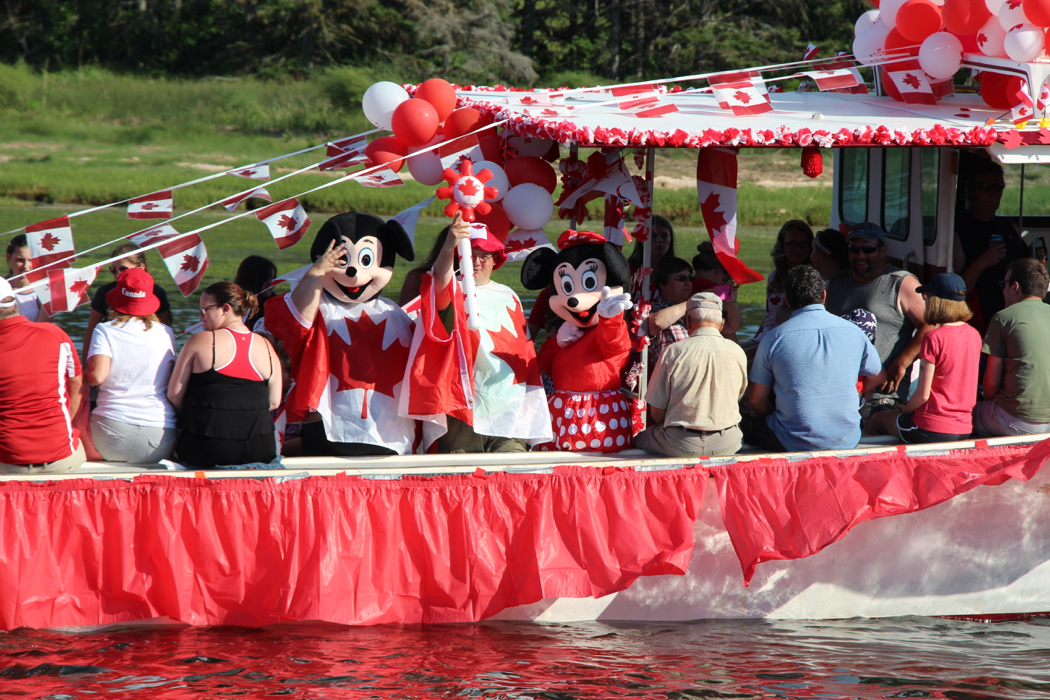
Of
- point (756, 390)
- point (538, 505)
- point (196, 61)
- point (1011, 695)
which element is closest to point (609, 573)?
point (538, 505)

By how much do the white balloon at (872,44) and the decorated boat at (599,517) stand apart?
33 cm

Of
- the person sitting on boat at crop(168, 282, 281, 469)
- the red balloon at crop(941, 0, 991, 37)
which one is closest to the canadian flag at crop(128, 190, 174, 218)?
the person sitting on boat at crop(168, 282, 281, 469)

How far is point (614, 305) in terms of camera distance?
508cm

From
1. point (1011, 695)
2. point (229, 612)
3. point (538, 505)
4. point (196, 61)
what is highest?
point (196, 61)

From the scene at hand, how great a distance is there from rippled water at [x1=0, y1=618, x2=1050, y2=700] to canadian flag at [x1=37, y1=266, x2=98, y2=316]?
149 centimetres

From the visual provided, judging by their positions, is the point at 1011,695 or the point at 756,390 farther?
the point at 756,390

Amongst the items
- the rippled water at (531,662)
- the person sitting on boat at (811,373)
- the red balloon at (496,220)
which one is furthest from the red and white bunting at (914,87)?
the rippled water at (531,662)

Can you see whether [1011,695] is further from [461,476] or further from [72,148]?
[72,148]

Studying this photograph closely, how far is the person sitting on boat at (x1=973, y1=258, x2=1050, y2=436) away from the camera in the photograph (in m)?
5.52

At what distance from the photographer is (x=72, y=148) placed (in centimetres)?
2769

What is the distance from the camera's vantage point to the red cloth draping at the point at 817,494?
5133mm

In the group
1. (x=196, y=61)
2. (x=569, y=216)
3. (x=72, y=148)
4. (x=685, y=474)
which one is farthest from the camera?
(x=196, y=61)

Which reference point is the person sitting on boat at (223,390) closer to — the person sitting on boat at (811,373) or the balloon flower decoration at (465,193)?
the balloon flower decoration at (465,193)

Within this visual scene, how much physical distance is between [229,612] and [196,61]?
35374mm
